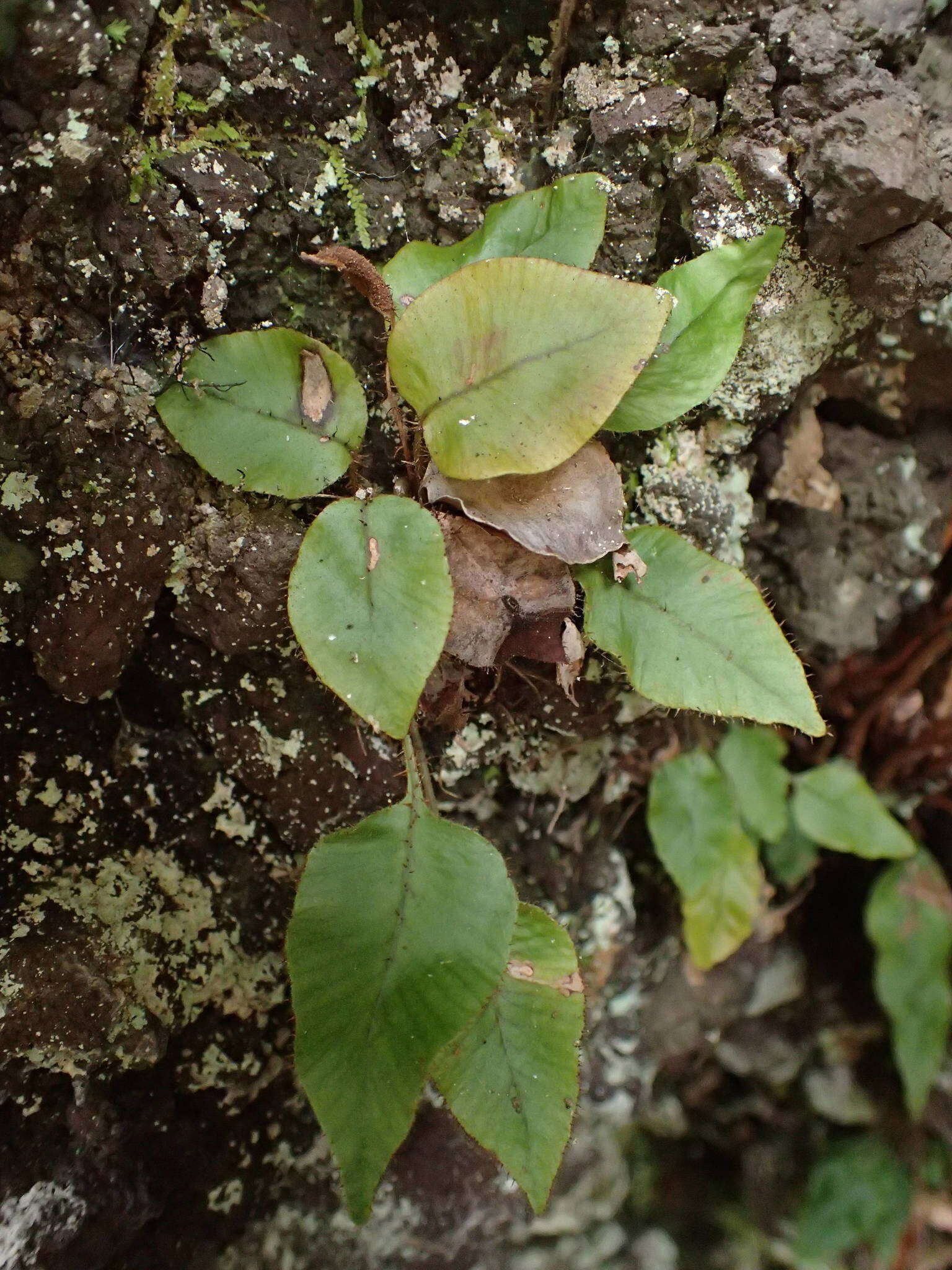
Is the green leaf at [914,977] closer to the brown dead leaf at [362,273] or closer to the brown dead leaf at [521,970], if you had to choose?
the brown dead leaf at [521,970]

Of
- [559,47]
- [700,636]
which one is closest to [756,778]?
[700,636]

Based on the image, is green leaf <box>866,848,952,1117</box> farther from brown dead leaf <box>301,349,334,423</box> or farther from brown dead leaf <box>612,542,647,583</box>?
brown dead leaf <box>301,349,334,423</box>

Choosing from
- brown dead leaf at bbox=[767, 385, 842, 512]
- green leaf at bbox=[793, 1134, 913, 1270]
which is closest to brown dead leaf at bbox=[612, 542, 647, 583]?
brown dead leaf at bbox=[767, 385, 842, 512]

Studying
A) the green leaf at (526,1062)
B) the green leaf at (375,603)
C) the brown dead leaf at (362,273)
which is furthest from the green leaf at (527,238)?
the green leaf at (526,1062)

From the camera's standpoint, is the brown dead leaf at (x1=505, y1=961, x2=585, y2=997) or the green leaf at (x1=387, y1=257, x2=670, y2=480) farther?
the brown dead leaf at (x1=505, y1=961, x2=585, y2=997)

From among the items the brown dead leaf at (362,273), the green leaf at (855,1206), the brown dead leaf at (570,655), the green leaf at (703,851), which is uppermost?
the brown dead leaf at (362,273)

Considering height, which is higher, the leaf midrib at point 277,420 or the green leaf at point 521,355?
the green leaf at point 521,355

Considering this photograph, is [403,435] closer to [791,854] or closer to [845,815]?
[845,815]
